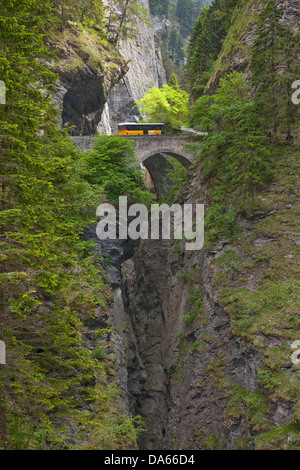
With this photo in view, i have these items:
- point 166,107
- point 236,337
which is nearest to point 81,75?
point 166,107

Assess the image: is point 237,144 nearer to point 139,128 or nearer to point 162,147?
point 162,147

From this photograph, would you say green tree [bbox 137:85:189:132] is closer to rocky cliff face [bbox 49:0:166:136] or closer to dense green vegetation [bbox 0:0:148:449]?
rocky cliff face [bbox 49:0:166:136]

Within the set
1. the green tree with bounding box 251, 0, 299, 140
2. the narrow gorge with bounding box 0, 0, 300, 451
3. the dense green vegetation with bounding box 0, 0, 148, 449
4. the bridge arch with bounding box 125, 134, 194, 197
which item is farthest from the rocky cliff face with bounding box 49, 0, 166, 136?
the dense green vegetation with bounding box 0, 0, 148, 449

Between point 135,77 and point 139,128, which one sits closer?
point 139,128

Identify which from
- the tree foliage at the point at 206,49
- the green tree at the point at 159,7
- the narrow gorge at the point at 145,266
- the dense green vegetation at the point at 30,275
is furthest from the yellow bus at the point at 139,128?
the green tree at the point at 159,7

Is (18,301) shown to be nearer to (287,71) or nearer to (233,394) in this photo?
(233,394)

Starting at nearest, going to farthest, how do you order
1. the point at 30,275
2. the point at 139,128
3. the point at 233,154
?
the point at 30,275
the point at 233,154
the point at 139,128

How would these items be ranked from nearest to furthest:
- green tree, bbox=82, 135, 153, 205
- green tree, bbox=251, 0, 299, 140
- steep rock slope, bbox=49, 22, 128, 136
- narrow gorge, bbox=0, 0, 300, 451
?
1. narrow gorge, bbox=0, 0, 300, 451
2. green tree, bbox=251, 0, 299, 140
3. green tree, bbox=82, 135, 153, 205
4. steep rock slope, bbox=49, 22, 128, 136

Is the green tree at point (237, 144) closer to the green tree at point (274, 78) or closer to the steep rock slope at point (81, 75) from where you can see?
the green tree at point (274, 78)

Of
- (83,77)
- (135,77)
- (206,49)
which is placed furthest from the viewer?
(135,77)

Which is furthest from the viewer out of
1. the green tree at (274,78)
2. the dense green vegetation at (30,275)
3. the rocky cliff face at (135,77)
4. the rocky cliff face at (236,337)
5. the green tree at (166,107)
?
the rocky cliff face at (135,77)

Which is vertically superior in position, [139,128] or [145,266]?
[139,128]

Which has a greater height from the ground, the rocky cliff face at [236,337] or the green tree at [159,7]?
the green tree at [159,7]

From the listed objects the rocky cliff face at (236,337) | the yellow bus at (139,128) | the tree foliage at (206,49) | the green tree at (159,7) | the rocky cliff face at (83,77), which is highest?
the green tree at (159,7)
